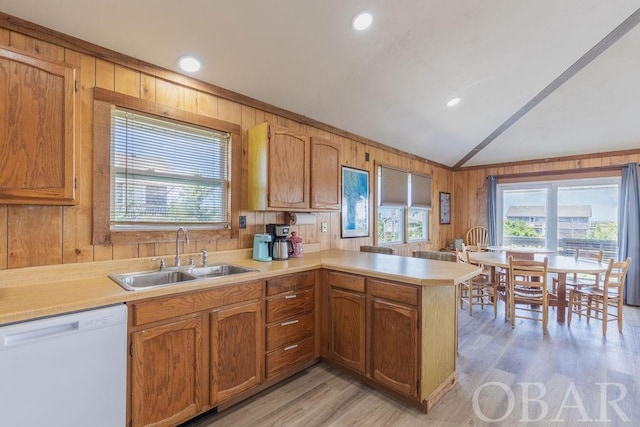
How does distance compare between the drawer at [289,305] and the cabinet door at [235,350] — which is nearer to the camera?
the cabinet door at [235,350]

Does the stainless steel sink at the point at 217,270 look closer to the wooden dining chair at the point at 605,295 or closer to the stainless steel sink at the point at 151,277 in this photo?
the stainless steel sink at the point at 151,277

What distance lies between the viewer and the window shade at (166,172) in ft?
6.73

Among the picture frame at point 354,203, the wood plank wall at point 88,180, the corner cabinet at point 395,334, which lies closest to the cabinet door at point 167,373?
the wood plank wall at point 88,180

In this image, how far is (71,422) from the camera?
1365mm

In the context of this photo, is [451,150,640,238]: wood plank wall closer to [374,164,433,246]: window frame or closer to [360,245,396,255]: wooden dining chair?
[374,164,433,246]: window frame

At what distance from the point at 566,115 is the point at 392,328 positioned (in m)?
3.95

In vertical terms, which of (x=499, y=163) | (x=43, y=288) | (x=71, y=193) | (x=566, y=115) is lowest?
(x=43, y=288)

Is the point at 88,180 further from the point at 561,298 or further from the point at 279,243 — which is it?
the point at 561,298

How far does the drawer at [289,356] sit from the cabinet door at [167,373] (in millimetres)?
530

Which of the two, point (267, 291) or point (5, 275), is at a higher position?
point (5, 275)

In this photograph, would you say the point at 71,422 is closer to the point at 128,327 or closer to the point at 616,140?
the point at 128,327

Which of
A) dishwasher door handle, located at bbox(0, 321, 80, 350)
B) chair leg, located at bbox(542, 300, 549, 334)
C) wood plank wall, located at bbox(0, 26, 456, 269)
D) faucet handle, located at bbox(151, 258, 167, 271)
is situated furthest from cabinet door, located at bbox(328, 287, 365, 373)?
chair leg, located at bbox(542, 300, 549, 334)

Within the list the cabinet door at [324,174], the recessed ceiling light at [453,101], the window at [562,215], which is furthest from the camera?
the window at [562,215]

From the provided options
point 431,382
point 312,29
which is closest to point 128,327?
point 431,382
